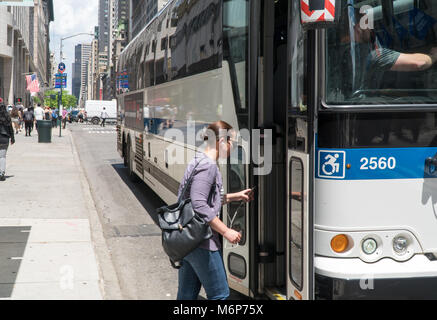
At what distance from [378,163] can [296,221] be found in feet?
2.41

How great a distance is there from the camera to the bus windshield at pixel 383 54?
3777 millimetres

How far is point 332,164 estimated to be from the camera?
3.77m

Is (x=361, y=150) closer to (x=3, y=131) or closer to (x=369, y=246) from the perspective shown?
(x=369, y=246)

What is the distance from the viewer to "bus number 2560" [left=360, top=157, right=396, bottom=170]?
3.75 metres

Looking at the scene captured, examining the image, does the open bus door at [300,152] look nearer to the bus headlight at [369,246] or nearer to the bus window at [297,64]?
the bus window at [297,64]

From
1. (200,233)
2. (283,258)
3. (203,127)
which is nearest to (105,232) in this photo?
(203,127)

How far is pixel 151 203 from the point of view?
36.3 feet

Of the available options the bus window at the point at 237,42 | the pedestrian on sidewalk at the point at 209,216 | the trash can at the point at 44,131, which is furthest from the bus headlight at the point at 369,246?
the trash can at the point at 44,131

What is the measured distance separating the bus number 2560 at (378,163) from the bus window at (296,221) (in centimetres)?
44
